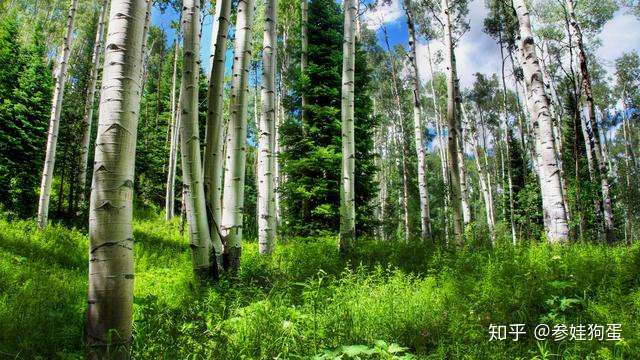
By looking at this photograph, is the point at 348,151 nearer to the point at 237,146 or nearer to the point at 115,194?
the point at 237,146

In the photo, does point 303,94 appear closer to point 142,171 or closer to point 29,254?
point 29,254

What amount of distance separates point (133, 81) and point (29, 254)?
Result: 649 centimetres

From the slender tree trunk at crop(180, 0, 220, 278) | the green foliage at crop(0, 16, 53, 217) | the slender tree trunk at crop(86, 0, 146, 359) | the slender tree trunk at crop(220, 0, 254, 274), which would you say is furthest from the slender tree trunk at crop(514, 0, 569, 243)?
the green foliage at crop(0, 16, 53, 217)

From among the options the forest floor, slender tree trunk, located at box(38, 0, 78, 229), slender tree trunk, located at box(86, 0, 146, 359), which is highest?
slender tree trunk, located at box(38, 0, 78, 229)

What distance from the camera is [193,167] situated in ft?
15.7

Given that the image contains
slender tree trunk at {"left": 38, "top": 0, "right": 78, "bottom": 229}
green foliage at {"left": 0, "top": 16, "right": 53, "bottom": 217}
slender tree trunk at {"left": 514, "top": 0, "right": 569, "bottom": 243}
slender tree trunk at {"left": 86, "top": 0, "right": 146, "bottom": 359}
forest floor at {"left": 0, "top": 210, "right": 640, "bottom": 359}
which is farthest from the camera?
green foliage at {"left": 0, "top": 16, "right": 53, "bottom": 217}

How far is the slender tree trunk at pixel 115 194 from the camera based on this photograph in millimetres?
2330

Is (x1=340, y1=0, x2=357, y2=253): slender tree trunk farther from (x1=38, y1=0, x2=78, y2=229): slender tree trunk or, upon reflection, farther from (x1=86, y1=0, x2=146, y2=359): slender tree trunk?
(x1=38, y1=0, x2=78, y2=229): slender tree trunk

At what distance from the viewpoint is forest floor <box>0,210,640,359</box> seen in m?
2.82

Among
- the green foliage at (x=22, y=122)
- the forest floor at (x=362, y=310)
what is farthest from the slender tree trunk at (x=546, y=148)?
the green foliage at (x=22, y=122)

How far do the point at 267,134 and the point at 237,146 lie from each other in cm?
119

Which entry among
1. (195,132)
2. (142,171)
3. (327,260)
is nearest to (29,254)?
(195,132)

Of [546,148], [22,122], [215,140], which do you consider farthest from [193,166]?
[22,122]

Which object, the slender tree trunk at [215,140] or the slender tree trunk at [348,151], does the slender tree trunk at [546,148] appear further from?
the slender tree trunk at [215,140]
